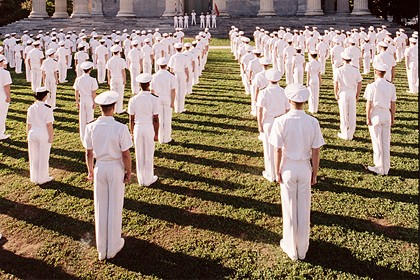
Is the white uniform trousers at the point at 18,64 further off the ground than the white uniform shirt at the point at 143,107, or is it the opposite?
the white uniform trousers at the point at 18,64

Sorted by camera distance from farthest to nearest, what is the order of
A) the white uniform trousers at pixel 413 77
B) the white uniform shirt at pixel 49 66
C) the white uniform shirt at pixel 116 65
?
1. the white uniform trousers at pixel 413 77
2. the white uniform shirt at pixel 49 66
3. the white uniform shirt at pixel 116 65

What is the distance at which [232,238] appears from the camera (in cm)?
748

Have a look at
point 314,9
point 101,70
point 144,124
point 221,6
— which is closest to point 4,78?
point 144,124

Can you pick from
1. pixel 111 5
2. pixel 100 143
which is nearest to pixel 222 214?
pixel 100 143

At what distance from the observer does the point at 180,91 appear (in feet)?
50.9

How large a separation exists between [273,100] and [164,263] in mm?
4386

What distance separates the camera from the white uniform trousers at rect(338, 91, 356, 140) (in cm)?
1179

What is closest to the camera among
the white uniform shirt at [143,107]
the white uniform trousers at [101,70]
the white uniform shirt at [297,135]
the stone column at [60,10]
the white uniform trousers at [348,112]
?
the white uniform shirt at [297,135]

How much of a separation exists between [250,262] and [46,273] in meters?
3.29

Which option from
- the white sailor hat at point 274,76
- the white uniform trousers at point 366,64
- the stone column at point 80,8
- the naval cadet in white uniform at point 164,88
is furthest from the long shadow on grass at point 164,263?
the stone column at point 80,8

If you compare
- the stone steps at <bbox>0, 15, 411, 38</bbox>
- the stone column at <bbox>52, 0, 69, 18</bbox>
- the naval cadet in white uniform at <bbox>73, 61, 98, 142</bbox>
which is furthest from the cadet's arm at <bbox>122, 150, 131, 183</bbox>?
the stone column at <bbox>52, 0, 69, 18</bbox>

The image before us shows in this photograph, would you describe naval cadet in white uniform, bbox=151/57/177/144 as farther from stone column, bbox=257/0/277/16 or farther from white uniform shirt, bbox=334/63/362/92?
stone column, bbox=257/0/277/16

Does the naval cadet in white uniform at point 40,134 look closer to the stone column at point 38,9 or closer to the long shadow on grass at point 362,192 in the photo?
the long shadow on grass at point 362,192

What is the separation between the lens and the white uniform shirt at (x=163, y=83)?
11461mm
